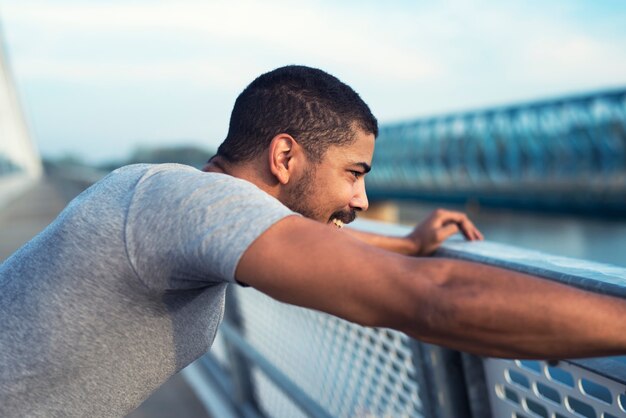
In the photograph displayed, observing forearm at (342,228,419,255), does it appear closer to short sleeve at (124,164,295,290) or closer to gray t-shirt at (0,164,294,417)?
gray t-shirt at (0,164,294,417)

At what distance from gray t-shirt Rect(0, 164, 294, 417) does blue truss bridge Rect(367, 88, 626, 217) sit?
47.8 feet

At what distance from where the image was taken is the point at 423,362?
5.76 feet

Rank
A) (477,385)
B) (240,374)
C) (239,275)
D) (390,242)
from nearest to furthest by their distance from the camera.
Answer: (239,275)
(477,385)
(390,242)
(240,374)

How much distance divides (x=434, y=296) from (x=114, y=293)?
65 cm

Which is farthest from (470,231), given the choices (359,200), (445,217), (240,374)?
(240,374)

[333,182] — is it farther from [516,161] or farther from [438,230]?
[516,161]

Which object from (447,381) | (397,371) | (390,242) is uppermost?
(390,242)

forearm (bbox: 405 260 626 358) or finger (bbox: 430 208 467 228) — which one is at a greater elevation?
forearm (bbox: 405 260 626 358)

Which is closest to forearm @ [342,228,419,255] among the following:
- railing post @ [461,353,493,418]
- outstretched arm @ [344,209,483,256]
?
outstretched arm @ [344,209,483,256]

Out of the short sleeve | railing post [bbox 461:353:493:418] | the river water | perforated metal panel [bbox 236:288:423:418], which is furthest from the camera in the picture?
the river water

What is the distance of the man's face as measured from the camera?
148cm

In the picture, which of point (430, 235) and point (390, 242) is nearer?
point (430, 235)

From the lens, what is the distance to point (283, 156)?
149cm

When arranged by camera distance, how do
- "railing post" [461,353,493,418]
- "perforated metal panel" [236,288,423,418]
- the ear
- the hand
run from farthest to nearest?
"perforated metal panel" [236,288,423,418]
the hand
"railing post" [461,353,493,418]
the ear
